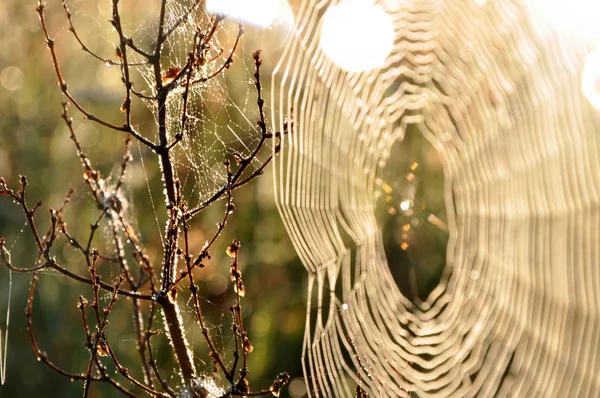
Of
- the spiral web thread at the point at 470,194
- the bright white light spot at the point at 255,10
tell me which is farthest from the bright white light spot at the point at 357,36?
the bright white light spot at the point at 255,10

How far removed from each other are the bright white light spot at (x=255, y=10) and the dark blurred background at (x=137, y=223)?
85 cm

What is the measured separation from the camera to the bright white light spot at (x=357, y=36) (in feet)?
11.1

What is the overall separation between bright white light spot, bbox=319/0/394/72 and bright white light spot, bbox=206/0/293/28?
0.56 meters

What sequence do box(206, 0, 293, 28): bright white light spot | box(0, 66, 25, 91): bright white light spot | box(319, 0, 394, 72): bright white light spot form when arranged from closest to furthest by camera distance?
box(206, 0, 293, 28): bright white light spot < box(319, 0, 394, 72): bright white light spot < box(0, 66, 25, 91): bright white light spot

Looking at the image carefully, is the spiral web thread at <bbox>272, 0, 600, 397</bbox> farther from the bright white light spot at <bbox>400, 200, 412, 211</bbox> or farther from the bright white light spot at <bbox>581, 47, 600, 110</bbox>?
the bright white light spot at <bbox>400, 200, 412, 211</bbox>

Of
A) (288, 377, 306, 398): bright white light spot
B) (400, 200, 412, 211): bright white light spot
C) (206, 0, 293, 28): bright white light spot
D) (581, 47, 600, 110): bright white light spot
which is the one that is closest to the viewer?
(206, 0, 293, 28): bright white light spot

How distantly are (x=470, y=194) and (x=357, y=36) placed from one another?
1.03 metres

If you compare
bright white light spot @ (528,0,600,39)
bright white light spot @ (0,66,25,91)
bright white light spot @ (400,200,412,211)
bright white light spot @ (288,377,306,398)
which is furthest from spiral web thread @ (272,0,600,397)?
bright white light spot @ (0,66,25,91)

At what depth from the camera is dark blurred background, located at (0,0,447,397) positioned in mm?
4473

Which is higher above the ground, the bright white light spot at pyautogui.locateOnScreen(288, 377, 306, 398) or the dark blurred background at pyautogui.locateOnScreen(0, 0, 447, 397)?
the dark blurred background at pyautogui.locateOnScreen(0, 0, 447, 397)

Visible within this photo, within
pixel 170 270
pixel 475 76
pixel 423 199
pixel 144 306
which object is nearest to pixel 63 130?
pixel 144 306

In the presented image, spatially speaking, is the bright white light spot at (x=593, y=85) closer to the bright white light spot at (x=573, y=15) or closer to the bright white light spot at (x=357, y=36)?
the bright white light spot at (x=573, y=15)

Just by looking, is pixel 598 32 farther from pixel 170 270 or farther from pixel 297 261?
pixel 297 261

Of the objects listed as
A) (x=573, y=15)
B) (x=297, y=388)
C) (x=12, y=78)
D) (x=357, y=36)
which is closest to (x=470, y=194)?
(x=357, y=36)
